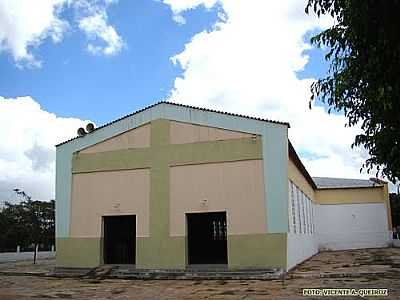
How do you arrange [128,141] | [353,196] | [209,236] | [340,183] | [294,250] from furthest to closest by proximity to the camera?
[340,183] → [353,196] → [209,236] → [128,141] → [294,250]

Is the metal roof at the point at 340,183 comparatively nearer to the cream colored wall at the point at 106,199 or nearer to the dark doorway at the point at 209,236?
the dark doorway at the point at 209,236

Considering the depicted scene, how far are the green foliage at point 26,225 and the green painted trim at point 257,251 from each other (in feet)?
66.8

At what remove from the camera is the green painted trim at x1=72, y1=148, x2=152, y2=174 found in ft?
65.4

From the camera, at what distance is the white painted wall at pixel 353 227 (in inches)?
1489

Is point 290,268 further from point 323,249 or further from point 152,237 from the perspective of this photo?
point 323,249

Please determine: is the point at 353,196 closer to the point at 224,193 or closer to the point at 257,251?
the point at 224,193

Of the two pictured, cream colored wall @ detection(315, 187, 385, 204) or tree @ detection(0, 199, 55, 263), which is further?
cream colored wall @ detection(315, 187, 385, 204)

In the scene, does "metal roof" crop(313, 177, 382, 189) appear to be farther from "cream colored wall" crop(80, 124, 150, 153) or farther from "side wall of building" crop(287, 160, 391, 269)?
"cream colored wall" crop(80, 124, 150, 153)

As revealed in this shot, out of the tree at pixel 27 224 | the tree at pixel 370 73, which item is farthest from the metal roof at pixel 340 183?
the tree at pixel 370 73

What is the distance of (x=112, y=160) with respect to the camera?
20.5 meters

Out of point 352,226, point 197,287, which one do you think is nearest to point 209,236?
point 197,287

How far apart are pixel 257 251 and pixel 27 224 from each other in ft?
81.7

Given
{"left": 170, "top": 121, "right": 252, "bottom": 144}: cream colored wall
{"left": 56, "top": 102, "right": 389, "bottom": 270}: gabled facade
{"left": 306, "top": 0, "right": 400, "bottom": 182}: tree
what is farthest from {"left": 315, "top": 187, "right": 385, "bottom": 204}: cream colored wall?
{"left": 306, "top": 0, "right": 400, "bottom": 182}: tree

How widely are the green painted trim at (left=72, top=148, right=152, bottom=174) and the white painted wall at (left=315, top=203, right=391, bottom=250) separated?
21.8m
